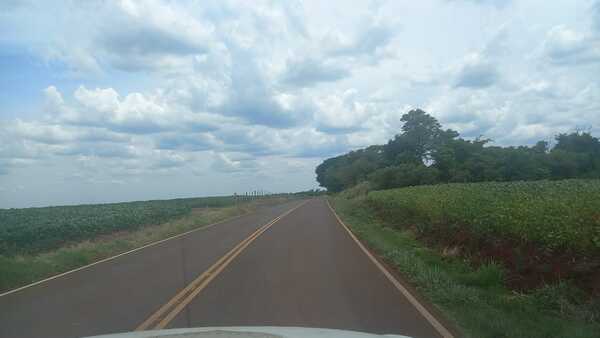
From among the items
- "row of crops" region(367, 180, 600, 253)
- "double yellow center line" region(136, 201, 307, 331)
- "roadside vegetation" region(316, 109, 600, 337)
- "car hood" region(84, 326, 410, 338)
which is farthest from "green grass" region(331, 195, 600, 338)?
"double yellow center line" region(136, 201, 307, 331)

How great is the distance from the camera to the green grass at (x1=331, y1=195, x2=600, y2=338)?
22.8 ft

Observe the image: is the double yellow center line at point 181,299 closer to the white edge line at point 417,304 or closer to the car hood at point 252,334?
the car hood at point 252,334

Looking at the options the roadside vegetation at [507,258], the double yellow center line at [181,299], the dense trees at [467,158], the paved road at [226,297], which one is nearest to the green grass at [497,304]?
the roadside vegetation at [507,258]

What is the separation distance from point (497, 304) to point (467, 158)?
53.4 meters

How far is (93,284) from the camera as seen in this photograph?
37.4ft

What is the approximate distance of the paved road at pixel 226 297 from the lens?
7391mm

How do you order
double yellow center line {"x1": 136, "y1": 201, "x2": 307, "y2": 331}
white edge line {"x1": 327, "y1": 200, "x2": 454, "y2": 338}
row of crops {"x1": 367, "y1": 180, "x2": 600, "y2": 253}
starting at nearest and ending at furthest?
white edge line {"x1": 327, "y1": 200, "x2": 454, "y2": 338} → double yellow center line {"x1": 136, "y1": 201, "x2": 307, "y2": 331} → row of crops {"x1": 367, "y1": 180, "x2": 600, "y2": 253}

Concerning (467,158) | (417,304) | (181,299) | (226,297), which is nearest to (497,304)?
(417,304)

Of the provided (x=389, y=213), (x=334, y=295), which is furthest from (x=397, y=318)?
(x=389, y=213)

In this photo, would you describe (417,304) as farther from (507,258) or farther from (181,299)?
(181,299)

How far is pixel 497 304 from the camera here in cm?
859

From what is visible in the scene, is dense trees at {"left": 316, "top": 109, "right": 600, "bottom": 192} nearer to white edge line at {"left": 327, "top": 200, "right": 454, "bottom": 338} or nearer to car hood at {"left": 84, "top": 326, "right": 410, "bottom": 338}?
white edge line at {"left": 327, "top": 200, "right": 454, "bottom": 338}

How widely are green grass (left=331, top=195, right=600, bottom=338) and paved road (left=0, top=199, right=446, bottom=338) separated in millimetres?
656

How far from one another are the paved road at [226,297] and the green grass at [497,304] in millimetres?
656
